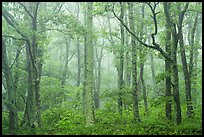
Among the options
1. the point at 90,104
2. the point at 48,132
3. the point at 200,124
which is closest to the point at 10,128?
the point at 48,132

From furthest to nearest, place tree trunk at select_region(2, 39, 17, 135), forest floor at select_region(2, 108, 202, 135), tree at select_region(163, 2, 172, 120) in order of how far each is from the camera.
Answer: tree trunk at select_region(2, 39, 17, 135), tree at select_region(163, 2, 172, 120), forest floor at select_region(2, 108, 202, 135)

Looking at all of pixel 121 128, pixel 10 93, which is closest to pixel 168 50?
pixel 121 128

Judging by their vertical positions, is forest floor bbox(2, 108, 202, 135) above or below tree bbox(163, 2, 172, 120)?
below

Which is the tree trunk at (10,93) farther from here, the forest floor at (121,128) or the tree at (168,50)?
the tree at (168,50)

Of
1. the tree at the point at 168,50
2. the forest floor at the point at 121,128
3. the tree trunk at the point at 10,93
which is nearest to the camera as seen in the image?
the forest floor at the point at 121,128

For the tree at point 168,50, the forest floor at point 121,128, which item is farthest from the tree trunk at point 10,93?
the tree at point 168,50

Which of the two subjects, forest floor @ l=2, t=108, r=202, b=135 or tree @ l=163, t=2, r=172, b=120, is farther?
tree @ l=163, t=2, r=172, b=120

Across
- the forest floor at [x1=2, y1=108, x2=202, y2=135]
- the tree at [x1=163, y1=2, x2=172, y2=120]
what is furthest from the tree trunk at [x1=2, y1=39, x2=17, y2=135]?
the tree at [x1=163, y1=2, x2=172, y2=120]

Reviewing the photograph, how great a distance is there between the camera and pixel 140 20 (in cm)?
1547

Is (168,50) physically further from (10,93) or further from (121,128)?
(10,93)

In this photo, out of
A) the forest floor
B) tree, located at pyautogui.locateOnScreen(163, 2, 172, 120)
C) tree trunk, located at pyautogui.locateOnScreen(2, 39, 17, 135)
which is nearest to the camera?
the forest floor

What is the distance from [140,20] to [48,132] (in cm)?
743

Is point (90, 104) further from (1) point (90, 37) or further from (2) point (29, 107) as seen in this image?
(2) point (29, 107)

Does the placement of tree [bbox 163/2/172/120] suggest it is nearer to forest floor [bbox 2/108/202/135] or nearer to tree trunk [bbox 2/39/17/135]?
forest floor [bbox 2/108/202/135]
